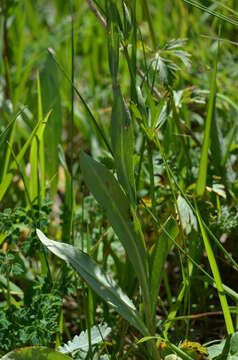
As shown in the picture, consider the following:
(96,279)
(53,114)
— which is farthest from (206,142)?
(53,114)

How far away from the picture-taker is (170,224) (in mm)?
1460

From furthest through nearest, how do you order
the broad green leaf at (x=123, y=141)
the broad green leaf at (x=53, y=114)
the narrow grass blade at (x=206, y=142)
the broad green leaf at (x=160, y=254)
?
the broad green leaf at (x=53, y=114) < the narrow grass blade at (x=206, y=142) < the broad green leaf at (x=160, y=254) < the broad green leaf at (x=123, y=141)

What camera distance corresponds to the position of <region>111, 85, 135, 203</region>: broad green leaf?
4.38 ft

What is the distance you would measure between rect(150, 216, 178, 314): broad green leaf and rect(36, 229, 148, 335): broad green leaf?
0.08 meters

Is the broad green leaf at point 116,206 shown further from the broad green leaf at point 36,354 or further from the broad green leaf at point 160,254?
the broad green leaf at point 36,354

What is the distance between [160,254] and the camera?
4.80 feet

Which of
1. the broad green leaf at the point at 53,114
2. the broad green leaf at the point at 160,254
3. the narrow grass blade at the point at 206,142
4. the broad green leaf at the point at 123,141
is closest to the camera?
the broad green leaf at the point at 123,141

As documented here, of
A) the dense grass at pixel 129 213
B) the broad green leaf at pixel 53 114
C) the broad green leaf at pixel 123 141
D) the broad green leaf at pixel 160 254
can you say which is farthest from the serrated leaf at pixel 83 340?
the broad green leaf at pixel 53 114

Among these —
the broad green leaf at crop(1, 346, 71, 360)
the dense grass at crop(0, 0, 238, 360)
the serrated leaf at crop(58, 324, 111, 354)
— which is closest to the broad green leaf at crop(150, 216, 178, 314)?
the dense grass at crop(0, 0, 238, 360)

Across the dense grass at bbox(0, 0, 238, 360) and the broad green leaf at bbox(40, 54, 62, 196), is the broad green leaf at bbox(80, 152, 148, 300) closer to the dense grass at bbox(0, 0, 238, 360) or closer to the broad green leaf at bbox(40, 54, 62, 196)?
the dense grass at bbox(0, 0, 238, 360)

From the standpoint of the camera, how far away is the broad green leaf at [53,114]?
220 centimetres

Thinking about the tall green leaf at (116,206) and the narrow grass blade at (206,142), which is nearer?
the tall green leaf at (116,206)

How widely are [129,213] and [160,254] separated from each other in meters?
0.13

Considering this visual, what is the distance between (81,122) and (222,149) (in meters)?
0.83
